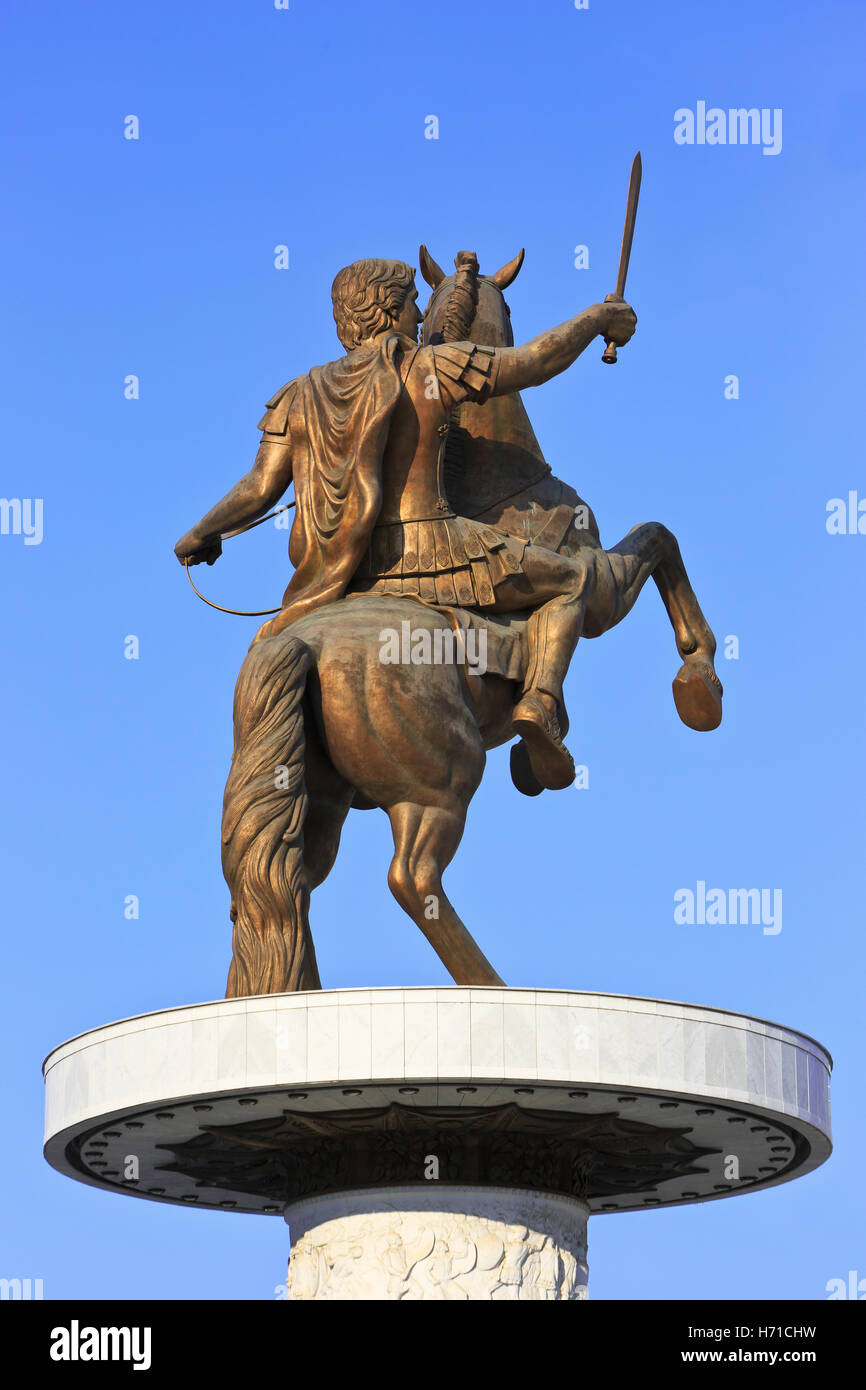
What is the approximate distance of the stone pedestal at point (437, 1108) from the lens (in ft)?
57.5

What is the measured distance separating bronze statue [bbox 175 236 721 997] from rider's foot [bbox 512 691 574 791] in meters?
0.02

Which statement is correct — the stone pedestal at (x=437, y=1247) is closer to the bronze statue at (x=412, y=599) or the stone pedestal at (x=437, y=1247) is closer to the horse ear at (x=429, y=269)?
the bronze statue at (x=412, y=599)

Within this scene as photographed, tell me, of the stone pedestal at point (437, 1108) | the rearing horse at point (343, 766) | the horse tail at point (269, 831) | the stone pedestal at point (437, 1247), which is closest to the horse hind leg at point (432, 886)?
the rearing horse at point (343, 766)

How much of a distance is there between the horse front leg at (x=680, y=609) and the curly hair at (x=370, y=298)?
2.67 metres

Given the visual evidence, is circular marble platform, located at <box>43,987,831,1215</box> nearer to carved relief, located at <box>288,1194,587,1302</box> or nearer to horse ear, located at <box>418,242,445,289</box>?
carved relief, located at <box>288,1194,587,1302</box>

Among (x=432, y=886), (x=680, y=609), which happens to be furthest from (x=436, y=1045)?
(x=680, y=609)

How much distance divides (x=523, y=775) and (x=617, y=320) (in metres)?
3.81

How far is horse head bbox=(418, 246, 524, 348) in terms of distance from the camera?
70.7 feet

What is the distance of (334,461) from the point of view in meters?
20.5

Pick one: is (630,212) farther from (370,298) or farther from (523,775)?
(523,775)

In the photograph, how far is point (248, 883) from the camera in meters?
18.9

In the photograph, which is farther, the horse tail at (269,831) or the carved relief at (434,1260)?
the horse tail at (269,831)
